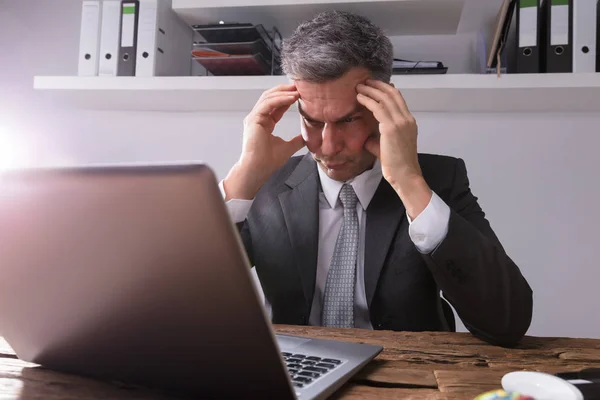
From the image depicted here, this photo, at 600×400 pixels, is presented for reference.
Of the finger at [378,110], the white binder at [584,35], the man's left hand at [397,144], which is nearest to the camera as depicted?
the man's left hand at [397,144]

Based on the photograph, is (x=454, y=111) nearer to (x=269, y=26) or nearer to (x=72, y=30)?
(x=269, y=26)

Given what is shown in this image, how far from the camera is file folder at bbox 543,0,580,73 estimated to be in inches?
68.4

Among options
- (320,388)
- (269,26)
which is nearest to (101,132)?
(269,26)

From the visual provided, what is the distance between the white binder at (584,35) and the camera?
1.72m

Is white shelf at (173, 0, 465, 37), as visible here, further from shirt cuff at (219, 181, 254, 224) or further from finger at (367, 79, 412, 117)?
shirt cuff at (219, 181, 254, 224)

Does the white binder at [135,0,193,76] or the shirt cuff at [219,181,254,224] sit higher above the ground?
the white binder at [135,0,193,76]

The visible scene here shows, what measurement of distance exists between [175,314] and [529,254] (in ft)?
6.43

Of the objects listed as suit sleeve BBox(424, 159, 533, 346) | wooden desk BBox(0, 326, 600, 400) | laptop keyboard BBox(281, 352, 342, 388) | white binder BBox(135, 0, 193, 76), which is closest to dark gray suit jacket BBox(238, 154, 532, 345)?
suit sleeve BBox(424, 159, 533, 346)

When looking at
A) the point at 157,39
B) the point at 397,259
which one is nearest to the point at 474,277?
the point at 397,259

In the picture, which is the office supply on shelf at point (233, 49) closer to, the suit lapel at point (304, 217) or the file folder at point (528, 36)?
the suit lapel at point (304, 217)

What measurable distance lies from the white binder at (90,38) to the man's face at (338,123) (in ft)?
3.91

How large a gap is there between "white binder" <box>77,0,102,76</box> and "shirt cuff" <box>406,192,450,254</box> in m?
1.62

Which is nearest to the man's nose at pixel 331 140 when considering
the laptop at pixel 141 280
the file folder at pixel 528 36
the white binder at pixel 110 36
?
the laptop at pixel 141 280

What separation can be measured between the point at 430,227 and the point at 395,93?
389mm
